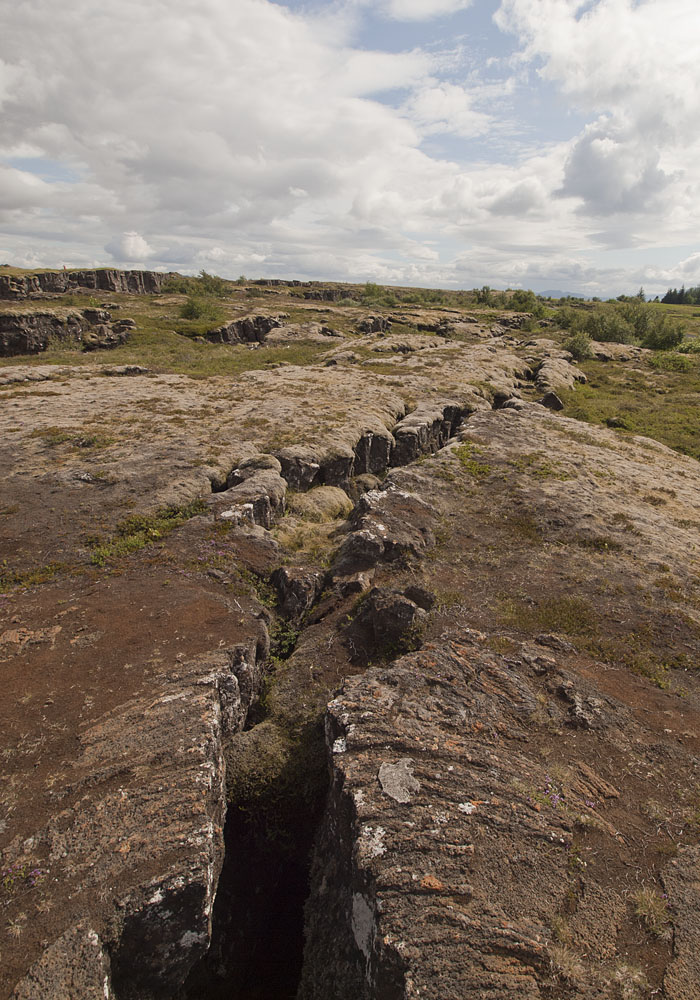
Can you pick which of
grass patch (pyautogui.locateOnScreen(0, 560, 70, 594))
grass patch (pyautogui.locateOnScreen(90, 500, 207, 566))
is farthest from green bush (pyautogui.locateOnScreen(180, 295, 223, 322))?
grass patch (pyautogui.locateOnScreen(0, 560, 70, 594))

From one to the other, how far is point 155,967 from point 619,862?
31.5ft

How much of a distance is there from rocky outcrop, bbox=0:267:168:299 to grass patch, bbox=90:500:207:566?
99.3 metres

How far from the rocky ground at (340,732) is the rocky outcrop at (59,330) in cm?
5100

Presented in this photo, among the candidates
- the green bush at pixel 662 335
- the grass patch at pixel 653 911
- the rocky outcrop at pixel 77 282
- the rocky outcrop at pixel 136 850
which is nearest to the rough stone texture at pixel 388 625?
the rocky outcrop at pixel 136 850

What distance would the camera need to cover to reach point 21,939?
26.3 feet

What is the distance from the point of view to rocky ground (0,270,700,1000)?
8.51 m

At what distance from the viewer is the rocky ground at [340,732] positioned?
8.51 metres

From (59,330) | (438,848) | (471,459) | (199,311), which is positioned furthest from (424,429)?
(199,311)

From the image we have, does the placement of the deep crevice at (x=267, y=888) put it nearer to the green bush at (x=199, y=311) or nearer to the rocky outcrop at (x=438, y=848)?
the rocky outcrop at (x=438, y=848)

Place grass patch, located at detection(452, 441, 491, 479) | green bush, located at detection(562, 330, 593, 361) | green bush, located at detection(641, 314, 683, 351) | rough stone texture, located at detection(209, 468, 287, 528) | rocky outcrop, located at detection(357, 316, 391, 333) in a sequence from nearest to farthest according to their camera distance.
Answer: rough stone texture, located at detection(209, 468, 287, 528) < grass patch, located at detection(452, 441, 491, 479) < green bush, located at detection(562, 330, 593, 361) < green bush, located at detection(641, 314, 683, 351) < rocky outcrop, located at detection(357, 316, 391, 333)

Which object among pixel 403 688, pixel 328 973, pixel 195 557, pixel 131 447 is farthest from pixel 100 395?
pixel 328 973

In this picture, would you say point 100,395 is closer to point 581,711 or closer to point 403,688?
point 403,688

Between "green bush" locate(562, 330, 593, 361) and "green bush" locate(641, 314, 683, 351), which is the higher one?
"green bush" locate(641, 314, 683, 351)

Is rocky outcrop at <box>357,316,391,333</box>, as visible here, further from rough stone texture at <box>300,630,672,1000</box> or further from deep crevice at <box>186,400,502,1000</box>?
deep crevice at <box>186,400,502,1000</box>
